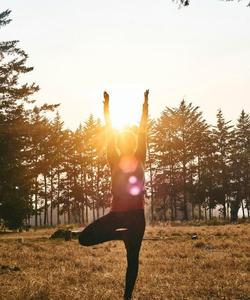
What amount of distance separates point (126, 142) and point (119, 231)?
1.34 m

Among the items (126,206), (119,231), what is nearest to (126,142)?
(126,206)

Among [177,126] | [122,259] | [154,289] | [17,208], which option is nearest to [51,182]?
[177,126]

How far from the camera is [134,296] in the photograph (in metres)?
7.18

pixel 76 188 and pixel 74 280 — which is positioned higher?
pixel 76 188

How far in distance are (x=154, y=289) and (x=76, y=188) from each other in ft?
211

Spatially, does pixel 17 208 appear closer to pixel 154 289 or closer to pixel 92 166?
pixel 154 289

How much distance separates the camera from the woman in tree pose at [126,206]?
6.02 meters

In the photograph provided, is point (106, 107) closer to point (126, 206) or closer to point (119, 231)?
point (126, 206)

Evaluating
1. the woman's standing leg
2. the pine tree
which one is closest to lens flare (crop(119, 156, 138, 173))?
the woman's standing leg

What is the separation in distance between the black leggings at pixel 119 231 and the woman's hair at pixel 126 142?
97cm

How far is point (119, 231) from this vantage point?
6133 millimetres

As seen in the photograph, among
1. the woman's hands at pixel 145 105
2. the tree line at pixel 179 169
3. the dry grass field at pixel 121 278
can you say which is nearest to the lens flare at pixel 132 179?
the woman's hands at pixel 145 105

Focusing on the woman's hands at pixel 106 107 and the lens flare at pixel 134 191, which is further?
the woman's hands at pixel 106 107

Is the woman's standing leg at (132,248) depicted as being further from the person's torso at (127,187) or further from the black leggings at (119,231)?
the person's torso at (127,187)
